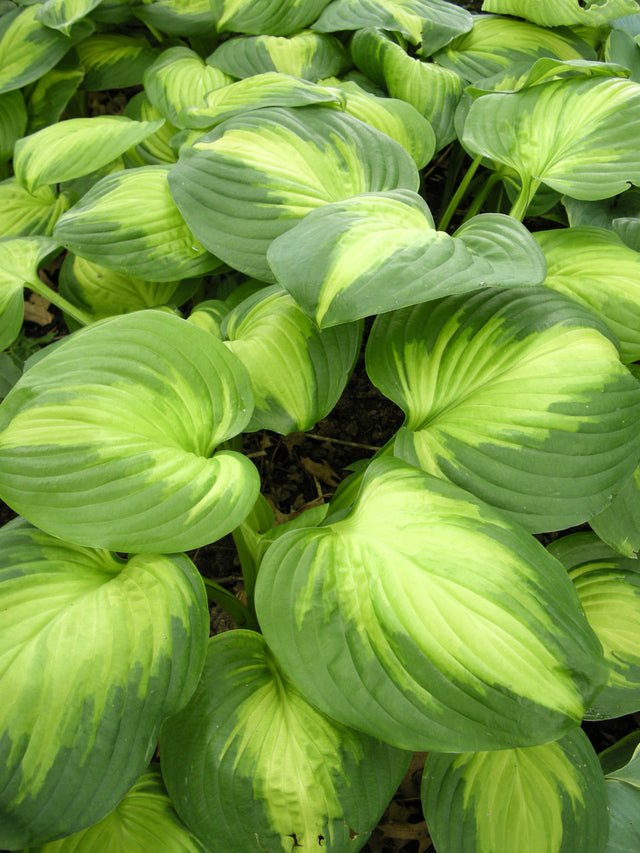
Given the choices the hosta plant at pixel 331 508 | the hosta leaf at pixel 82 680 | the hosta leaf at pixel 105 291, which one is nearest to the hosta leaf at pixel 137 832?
the hosta plant at pixel 331 508

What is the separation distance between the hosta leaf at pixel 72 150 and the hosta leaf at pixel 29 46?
344mm

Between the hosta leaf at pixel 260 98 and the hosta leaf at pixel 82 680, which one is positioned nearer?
the hosta leaf at pixel 82 680

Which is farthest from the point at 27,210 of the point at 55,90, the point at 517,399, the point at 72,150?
the point at 517,399

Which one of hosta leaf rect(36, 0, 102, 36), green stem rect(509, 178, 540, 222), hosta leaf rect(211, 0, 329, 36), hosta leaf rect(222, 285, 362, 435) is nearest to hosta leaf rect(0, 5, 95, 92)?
hosta leaf rect(36, 0, 102, 36)

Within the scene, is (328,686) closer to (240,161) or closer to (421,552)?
(421,552)

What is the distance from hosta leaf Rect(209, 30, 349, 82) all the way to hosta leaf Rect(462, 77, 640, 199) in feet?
1.61

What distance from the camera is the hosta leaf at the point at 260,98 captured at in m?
1.12

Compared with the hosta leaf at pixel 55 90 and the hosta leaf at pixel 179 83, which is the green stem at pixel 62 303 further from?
the hosta leaf at pixel 55 90

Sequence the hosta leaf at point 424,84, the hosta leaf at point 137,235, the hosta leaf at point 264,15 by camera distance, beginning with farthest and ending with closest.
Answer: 1. the hosta leaf at point 264,15
2. the hosta leaf at point 424,84
3. the hosta leaf at point 137,235

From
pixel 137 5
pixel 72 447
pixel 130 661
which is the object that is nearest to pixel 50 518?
pixel 72 447

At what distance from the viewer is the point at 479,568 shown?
2.26 ft

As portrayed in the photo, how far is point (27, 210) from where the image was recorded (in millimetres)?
1419

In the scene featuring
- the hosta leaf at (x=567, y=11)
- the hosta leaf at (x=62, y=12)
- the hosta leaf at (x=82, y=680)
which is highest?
the hosta leaf at (x=62, y=12)

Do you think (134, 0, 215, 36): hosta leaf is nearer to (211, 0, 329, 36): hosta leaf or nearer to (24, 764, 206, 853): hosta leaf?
(211, 0, 329, 36): hosta leaf
